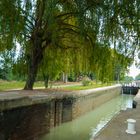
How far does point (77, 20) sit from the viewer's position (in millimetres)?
11797

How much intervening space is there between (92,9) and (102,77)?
332cm

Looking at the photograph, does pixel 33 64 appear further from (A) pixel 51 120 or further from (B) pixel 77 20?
(B) pixel 77 20

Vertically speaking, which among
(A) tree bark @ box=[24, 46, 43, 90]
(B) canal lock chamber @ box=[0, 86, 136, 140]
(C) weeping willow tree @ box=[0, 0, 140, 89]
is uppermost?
(C) weeping willow tree @ box=[0, 0, 140, 89]

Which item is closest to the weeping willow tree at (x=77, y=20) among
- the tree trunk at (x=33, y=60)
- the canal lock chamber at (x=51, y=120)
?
the tree trunk at (x=33, y=60)

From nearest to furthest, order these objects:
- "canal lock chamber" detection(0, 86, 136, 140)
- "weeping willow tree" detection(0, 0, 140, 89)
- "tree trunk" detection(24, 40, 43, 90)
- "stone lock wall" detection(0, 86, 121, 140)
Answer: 1. "stone lock wall" detection(0, 86, 121, 140)
2. "canal lock chamber" detection(0, 86, 136, 140)
3. "weeping willow tree" detection(0, 0, 140, 89)
4. "tree trunk" detection(24, 40, 43, 90)

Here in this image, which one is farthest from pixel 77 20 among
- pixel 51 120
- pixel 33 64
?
pixel 51 120

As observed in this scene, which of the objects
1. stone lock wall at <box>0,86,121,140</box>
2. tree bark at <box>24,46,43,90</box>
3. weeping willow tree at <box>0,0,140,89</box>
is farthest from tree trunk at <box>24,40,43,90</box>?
stone lock wall at <box>0,86,121,140</box>

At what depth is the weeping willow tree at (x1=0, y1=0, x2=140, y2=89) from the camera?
11.4m

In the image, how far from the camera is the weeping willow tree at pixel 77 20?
11.4 metres

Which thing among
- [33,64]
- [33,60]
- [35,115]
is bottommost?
Result: [35,115]

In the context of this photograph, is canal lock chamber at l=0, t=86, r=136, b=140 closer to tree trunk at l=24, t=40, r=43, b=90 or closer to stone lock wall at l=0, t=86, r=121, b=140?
stone lock wall at l=0, t=86, r=121, b=140

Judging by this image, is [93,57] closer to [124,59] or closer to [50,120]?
[124,59]

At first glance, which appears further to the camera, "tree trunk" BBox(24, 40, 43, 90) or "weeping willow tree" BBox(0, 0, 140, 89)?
"tree trunk" BBox(24, 40, 43, 90)

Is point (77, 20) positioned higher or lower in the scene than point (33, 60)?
higher
